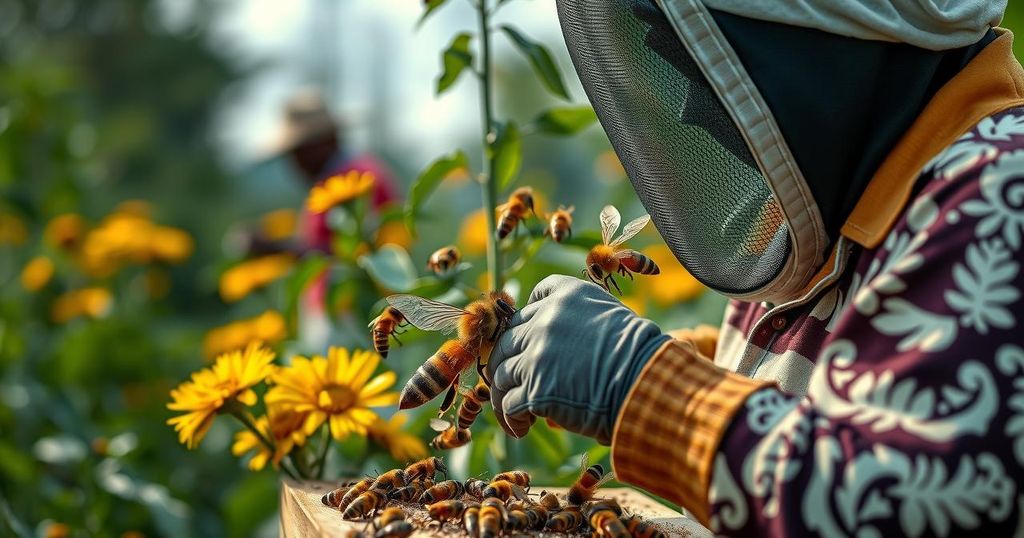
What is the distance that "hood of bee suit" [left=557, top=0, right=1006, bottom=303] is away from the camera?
1226 millimetres

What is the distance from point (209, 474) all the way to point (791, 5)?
3091 mm

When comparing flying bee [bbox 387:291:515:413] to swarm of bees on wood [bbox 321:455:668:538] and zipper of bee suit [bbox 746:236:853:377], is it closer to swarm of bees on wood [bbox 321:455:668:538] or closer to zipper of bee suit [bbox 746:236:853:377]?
swarm of bees on wood [bbox 321:455:668:538]

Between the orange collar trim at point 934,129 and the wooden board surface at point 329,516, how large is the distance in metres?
0.47

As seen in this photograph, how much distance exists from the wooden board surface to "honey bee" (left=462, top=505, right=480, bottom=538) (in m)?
0.03

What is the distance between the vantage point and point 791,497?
1.08 metres

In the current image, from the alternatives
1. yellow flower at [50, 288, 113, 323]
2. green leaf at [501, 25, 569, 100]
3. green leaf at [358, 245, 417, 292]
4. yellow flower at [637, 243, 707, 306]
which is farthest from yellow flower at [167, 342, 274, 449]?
yellow flower at [50, 288, 113, 323]

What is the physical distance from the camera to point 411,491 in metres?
1.46

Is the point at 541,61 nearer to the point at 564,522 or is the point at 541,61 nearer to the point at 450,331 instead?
the point at 450,331

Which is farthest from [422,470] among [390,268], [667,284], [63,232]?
[63,232]

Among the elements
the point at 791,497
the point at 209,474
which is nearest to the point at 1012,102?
the point at 791,497

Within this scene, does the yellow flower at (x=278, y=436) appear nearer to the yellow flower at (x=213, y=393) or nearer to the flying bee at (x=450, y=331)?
the yellow flower at (x=213, y=393)

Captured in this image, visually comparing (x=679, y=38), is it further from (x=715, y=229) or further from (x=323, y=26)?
(x=323, y=26)

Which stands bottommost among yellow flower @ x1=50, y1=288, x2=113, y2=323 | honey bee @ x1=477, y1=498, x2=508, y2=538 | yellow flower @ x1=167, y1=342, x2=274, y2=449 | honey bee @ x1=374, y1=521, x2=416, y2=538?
yellow flower @ x1=50, y1=288, x2=113, y2=323

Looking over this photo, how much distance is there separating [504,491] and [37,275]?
11.6 ft
